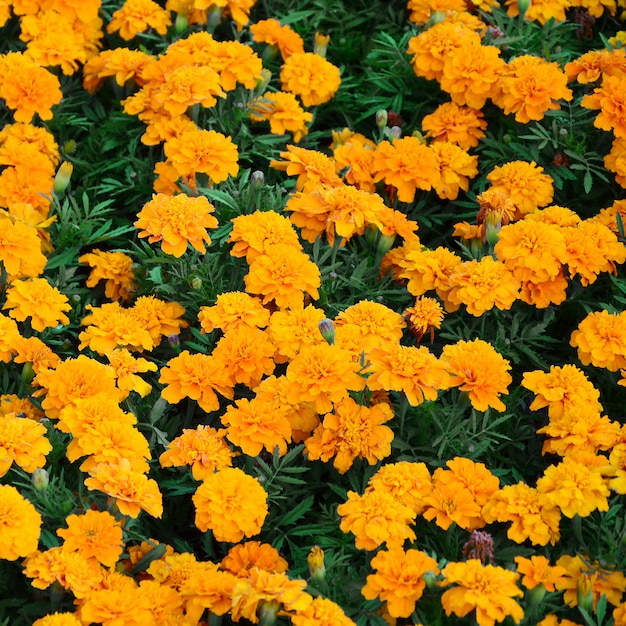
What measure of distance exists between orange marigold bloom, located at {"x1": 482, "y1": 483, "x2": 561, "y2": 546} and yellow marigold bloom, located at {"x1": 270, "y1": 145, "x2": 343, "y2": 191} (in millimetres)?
1178

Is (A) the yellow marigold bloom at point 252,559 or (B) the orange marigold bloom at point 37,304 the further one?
(B) the orange marigold bloom at point 37,304

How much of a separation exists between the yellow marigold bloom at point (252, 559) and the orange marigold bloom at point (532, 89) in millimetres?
1653

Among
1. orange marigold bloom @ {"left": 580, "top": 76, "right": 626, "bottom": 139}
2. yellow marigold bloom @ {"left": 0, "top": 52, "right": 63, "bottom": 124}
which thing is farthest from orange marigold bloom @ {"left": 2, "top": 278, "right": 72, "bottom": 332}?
orange marigold bloom @ {"left": 580, "top": 76, "right": 626, "bottom": 139}

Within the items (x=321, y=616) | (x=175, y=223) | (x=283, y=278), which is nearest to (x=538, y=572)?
(x=321, y=616)

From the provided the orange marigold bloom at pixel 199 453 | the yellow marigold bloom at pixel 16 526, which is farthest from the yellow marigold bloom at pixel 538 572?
the yellow marigold bloom at pixel 16 526

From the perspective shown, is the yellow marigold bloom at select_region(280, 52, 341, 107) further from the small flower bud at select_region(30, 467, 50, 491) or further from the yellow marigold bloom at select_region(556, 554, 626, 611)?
the yellow marigold bloom at select_region(556, 554, 626, 611)

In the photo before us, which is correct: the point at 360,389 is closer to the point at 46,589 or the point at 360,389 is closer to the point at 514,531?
the point at 514,531

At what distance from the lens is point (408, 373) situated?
2451mm

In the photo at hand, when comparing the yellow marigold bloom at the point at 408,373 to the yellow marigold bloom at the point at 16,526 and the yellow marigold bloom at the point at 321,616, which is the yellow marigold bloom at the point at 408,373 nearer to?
the yellow marigold bloom at the point at 321,616

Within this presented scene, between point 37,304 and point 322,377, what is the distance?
87 centimetres

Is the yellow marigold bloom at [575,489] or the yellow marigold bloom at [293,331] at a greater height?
the yellow marigold bloom at [293,331]

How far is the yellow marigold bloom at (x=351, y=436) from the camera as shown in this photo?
252 cm

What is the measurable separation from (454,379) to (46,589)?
1.10 metres

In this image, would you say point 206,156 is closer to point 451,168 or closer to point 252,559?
point 451,168
